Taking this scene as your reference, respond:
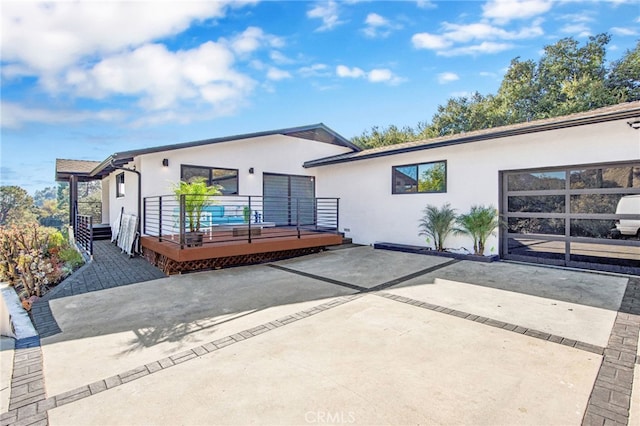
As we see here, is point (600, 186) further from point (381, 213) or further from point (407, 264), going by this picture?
point (381, 213)

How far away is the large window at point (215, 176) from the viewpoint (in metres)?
9.48

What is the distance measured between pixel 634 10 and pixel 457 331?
18.0m

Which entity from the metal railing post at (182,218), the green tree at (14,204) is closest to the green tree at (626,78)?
the metal railing post at (182,218)

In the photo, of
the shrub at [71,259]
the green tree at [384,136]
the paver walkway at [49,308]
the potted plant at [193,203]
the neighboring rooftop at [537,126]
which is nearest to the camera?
the paver walkway at [49,308]

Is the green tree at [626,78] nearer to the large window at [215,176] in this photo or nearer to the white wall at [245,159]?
the white wall at [245,159]

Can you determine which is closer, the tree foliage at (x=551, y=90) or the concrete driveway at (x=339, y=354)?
the concrete driveway at (x=339, y=354)

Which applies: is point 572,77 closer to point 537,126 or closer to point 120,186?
point 537,126

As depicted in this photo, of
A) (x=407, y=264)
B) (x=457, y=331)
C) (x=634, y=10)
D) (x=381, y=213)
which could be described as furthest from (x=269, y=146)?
(x=634, y=10)

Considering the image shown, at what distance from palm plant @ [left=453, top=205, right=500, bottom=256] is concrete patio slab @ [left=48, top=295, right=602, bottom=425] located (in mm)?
4701

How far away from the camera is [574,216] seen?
695 cm

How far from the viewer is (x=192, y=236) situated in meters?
6.86

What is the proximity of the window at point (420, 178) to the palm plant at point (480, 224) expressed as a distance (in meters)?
1.17

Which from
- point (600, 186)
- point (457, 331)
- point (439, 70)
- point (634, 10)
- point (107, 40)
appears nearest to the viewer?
point (457, 331)

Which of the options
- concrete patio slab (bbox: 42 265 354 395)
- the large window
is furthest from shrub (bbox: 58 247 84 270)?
the large window
